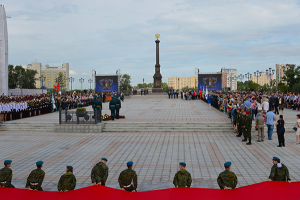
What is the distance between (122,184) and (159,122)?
11.3m

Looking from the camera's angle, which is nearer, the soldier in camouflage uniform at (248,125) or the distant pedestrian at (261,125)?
the soldier in camouflage uniform at (248,125)

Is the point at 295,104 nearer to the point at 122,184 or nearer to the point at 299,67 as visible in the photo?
the point at 122,184

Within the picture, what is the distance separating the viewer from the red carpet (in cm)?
568

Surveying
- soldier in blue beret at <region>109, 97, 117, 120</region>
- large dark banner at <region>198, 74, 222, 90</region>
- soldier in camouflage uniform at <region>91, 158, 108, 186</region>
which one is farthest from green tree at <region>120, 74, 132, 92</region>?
soldier in camouflage uniform at <region>91, 158, 108, 186</region>

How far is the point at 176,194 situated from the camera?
19.0ft

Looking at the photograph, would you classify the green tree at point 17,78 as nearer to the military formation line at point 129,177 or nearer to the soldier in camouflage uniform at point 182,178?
the military formation line at point 129,177

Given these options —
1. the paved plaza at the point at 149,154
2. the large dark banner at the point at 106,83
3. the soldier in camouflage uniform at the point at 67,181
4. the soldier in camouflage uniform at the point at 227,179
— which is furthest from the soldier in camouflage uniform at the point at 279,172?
the large dark banner at the point at 106,83

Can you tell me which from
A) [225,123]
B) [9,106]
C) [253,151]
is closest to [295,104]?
[225,123]

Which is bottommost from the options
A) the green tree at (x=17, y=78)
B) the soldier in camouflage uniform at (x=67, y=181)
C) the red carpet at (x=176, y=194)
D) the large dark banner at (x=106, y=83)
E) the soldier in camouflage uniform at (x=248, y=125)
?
the red carpet at (x=176, y=194)

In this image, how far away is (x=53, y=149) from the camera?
39.7ft

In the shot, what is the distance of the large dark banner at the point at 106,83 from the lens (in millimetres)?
53906

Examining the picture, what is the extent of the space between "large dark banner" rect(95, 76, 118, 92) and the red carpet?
159ft

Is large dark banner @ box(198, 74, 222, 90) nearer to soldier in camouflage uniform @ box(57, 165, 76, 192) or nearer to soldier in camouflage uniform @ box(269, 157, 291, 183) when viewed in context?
soldier in camouflage uniform @ box(269, 157, 291, 183)

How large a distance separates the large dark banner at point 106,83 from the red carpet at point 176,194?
159ft
